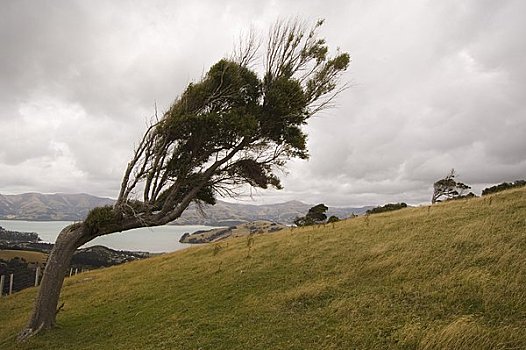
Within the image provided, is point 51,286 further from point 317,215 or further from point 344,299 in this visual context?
point 317,215

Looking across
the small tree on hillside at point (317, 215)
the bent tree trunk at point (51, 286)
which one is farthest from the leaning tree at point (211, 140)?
the small tree on hillside at point (317, 215)

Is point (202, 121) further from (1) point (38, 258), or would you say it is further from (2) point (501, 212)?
(1) point (38, 258)

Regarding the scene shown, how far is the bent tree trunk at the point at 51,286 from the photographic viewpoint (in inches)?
488

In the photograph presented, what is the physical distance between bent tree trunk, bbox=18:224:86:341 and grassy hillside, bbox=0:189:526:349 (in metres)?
0.59

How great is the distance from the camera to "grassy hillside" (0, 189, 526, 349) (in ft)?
25.2

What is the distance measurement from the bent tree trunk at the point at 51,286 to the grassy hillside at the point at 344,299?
59 centimetres

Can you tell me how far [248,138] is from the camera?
14211 mm

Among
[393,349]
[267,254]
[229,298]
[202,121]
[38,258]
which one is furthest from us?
[38,258]

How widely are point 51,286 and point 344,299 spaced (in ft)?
33.2

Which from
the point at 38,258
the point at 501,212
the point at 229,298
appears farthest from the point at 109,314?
the point at 38,258

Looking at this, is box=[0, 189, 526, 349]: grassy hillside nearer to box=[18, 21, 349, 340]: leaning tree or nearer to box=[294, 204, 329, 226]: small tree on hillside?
box=[18, 21, 349, 340]: leaning tree

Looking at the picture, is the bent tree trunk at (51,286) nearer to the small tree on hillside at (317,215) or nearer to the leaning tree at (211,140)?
the leaning tree at (211,140)

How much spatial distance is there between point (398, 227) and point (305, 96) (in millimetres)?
9063

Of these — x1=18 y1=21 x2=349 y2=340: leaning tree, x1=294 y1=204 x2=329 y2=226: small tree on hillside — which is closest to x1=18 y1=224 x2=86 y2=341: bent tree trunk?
x1=18 y1=21 x2=349 y2=340: leaning tree
